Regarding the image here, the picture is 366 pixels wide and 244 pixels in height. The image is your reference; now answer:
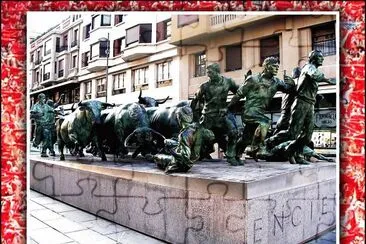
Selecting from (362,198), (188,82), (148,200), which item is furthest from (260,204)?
(188,82)

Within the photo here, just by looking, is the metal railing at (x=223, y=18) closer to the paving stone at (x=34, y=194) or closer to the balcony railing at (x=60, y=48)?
the balcony railing at (x=60, y=48)

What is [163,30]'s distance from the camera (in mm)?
3270

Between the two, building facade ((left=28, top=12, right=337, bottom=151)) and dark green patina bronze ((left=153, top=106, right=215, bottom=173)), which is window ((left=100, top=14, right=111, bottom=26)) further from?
dark green patina bronze ((left=153, top=106, right=215, bottom=173))

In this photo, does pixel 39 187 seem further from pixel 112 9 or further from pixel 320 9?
pixel 320 9

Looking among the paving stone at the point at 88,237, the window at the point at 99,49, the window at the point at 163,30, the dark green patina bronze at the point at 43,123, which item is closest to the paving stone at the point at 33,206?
the paving stone at the point at 88,237

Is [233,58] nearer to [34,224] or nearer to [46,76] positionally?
[46,76]

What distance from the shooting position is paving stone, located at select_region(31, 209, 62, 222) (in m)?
3.29

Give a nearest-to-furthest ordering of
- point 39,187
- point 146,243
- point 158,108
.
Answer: point 39,187 < point 146,243 < point 158,108

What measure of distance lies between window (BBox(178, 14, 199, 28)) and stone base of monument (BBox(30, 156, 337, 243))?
129 centimetres

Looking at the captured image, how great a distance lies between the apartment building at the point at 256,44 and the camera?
3039 millimetres

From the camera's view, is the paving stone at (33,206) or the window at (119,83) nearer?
the paving stone at (33,206)

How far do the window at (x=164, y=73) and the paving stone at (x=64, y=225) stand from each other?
161cm

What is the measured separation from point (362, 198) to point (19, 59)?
2796 millimetres

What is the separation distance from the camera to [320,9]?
9.63ft
